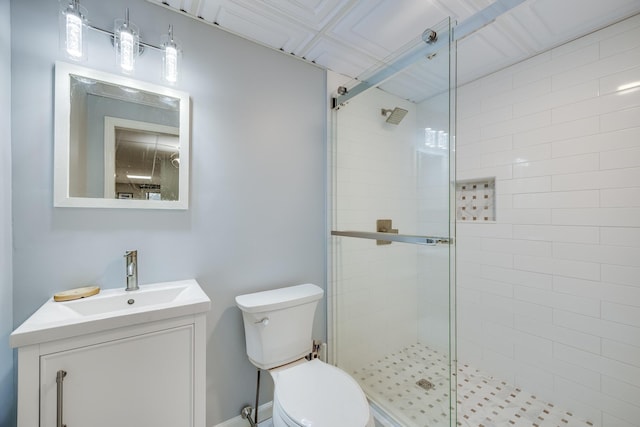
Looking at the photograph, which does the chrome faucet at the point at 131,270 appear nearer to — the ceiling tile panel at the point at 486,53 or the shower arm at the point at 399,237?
the shower arm at the point at 399,237

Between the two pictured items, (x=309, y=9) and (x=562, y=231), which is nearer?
(x=309, y=9)

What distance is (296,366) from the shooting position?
1399mm

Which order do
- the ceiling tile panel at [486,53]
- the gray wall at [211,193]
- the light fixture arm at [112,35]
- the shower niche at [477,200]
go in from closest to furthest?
1. the gray wall at [211,193]
2. the light fixture arm at [112,35]
3. the ceiling tile panel at [486,53]
4. the shower niche at [477,200]

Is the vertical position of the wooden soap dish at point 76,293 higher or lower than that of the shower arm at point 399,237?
lower

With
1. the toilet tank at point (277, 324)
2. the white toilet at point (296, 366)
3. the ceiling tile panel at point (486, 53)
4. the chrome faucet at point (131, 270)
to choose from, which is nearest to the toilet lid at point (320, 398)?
the white toilet at point (296, 366)

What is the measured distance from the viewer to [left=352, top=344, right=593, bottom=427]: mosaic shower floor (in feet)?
4.56

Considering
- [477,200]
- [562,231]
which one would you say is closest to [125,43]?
[477,200]

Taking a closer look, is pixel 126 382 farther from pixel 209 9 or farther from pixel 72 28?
pixel 209 9

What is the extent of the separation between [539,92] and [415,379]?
207cm

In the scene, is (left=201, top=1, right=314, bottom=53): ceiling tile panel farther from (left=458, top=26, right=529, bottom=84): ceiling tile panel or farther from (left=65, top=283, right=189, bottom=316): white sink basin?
(left=65, top=283, right=189, bottom=316): white sink basin

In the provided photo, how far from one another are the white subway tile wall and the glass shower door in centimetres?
90

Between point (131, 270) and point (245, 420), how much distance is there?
1.10 metres

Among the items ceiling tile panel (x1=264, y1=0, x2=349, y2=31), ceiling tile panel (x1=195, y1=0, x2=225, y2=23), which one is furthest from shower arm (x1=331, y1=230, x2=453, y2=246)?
ceiling tile panel (x1=195, y1=0, x2=225, y2=23)

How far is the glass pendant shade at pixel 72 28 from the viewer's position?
3.57 ft
